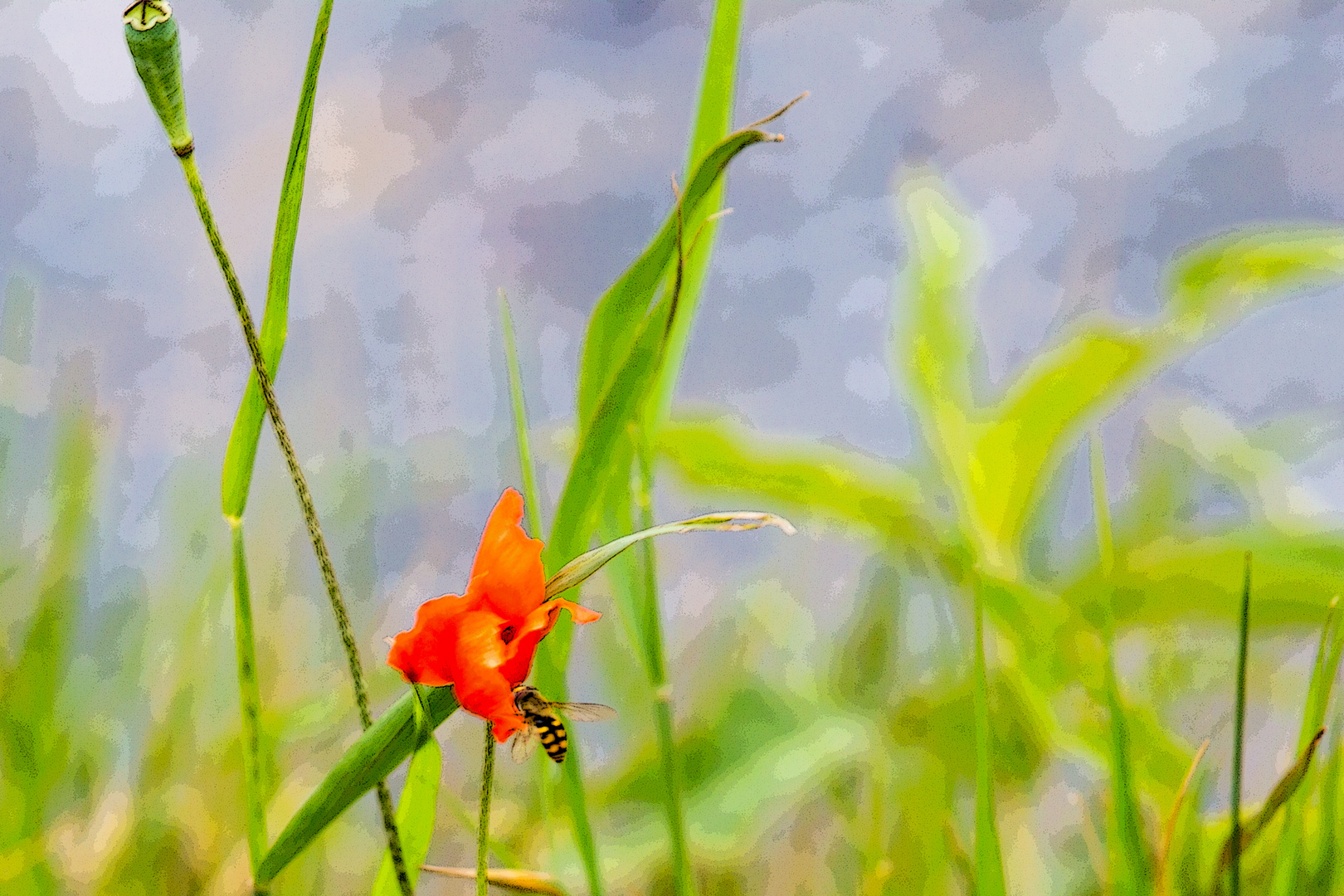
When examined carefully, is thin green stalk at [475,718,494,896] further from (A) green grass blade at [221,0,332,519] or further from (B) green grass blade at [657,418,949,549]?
(B) green grass blade at [657,418,949,549]

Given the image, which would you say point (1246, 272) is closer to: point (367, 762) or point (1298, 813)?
point (1298, 813)

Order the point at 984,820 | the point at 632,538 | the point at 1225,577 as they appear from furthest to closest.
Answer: the point at 1225,577
the point at 984,820
the point at 632,538

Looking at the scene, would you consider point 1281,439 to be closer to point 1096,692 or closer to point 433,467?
point 1096,692

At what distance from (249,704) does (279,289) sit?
89 millimetres

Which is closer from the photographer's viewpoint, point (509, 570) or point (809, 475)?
point (509, 570)

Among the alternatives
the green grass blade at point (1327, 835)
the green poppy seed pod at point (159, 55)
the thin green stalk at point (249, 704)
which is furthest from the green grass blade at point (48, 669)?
the green grass blade at point (1327, 835)

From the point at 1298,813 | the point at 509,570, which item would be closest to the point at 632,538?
the point at 509,570

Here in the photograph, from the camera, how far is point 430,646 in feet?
0.53

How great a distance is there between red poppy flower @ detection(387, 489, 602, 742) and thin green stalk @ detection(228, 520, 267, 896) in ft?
0.21

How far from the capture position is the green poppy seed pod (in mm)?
156

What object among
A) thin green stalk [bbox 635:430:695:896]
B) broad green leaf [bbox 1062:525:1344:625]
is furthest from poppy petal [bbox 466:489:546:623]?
broad green leaf [bbox 1062:525:1344:625]

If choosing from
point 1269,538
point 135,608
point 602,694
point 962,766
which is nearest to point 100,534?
point 135,608

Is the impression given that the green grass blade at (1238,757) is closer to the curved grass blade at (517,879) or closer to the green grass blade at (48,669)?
the curved grass blade at (517,879)

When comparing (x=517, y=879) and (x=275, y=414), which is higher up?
(x=275, y=414)
